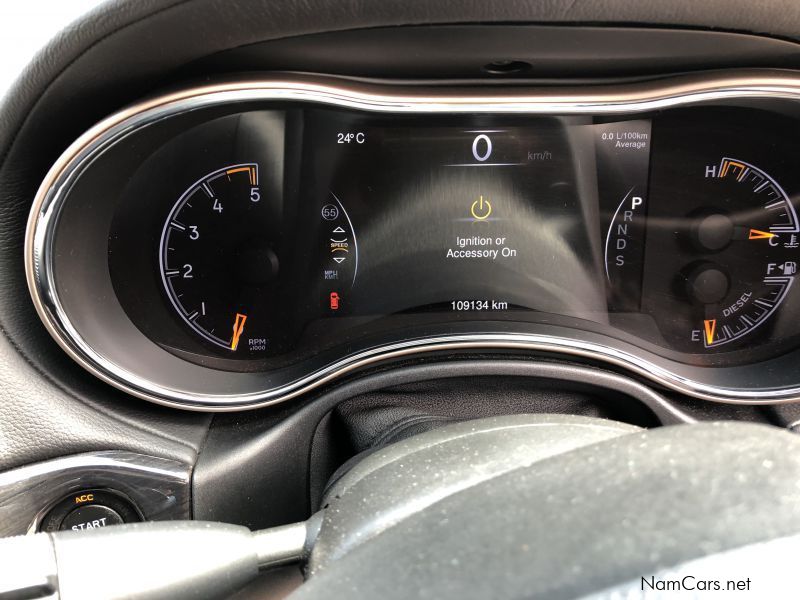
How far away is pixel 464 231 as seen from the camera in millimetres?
1769

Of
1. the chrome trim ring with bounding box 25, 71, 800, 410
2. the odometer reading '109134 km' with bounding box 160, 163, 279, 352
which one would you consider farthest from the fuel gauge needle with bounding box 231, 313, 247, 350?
the chrome trim ring with bounding box 25, 71, 800, 410

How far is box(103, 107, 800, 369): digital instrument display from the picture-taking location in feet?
5.47

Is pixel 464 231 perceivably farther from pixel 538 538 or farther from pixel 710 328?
pixel 538 538

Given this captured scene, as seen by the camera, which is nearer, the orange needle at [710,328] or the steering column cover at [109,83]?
the steering column cover at [109,83]

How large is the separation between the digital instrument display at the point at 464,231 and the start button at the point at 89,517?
15.2 inches

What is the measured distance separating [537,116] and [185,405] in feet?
2.97

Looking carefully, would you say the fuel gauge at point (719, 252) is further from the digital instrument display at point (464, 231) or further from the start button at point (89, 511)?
the start button at point (89, 511)

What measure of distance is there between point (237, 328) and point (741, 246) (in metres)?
1.13

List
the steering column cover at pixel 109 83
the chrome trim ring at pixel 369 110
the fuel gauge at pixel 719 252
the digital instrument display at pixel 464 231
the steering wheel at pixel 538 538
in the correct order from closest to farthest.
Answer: the steering wheel at pixel 538 538 < the steering column cover at pixel 109 83 < the chrome trim ring at pixel 369 110 < the digital instrument display at pixel 464 231 < the fuel gauge at pixel 719 252

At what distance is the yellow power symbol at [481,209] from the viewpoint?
1.75 m

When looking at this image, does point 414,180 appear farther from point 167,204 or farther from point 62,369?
point 62,369

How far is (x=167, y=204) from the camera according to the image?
5.45 ft

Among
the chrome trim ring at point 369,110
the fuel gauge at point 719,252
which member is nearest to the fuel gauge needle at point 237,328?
the chrome trim ring at point 369,110

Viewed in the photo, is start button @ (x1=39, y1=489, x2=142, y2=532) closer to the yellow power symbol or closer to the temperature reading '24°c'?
the yellow power symbol
